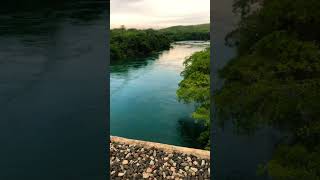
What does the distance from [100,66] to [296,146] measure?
8966mm

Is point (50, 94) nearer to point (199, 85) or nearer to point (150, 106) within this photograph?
point (199, 85)

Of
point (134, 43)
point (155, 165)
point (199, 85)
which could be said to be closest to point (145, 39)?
point (134, 43)

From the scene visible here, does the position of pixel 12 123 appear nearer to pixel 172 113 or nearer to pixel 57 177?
pixel 57 177

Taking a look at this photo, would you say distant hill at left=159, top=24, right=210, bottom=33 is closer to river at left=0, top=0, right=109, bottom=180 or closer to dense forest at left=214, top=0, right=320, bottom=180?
river at left=0, top=0, right=109, bottom=180

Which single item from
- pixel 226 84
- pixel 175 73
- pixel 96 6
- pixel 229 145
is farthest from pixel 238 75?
pixel 175 73

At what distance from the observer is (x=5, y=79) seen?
11305 millimetres

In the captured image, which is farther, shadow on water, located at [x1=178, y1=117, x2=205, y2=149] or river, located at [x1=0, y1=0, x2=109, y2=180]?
shadow on water, located at [x1=178, y1=117, x2=205, y2=149]

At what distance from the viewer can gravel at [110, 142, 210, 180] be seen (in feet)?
31.7

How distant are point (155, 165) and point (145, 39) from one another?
25546mm

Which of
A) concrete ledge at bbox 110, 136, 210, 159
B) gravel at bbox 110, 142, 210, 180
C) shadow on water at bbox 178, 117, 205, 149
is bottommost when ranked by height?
shadow on water at bbox 178, 117, 205, 149

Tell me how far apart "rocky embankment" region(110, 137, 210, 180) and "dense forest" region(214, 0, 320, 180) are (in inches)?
219

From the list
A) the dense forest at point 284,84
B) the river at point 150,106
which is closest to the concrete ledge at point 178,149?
the river at point 150,106

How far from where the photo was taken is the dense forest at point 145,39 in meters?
32.5

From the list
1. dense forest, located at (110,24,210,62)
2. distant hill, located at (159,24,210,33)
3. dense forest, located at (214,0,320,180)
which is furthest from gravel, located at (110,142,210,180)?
distant hill, located at (159,24,210,33)
